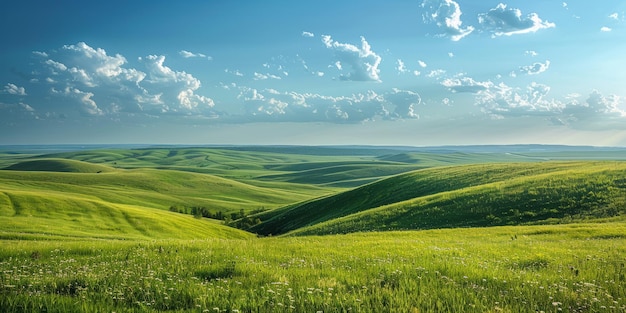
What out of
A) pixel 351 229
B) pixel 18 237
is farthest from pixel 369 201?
pixel 18 237

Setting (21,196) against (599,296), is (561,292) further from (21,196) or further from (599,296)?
(21,196)

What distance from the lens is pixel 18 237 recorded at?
40.8m

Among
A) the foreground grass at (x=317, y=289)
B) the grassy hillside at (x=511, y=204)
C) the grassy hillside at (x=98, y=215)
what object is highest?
the foreground grass at (x=317, y=289)

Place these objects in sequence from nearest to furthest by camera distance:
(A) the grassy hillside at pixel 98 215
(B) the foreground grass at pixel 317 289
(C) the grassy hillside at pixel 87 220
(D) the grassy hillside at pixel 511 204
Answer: (B) the foreground grass at pixel 317 289, (D) the grassy hillside at pixel 511 204, (A) the grassy hillside at pixel 98 215, (C) the grassy hillside at pixel 87 220

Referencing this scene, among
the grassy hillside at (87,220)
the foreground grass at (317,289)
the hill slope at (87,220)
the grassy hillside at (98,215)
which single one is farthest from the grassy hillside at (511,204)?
the foreground grass at (317,289)

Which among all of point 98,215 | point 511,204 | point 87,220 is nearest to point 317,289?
point 511,204

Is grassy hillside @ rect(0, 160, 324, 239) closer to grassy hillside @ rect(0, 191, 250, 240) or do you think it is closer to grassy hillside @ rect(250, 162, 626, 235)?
grassy hillside @ rect(0, 191, 250, 240)

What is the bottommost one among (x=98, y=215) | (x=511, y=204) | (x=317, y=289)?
(x=98, y=215)

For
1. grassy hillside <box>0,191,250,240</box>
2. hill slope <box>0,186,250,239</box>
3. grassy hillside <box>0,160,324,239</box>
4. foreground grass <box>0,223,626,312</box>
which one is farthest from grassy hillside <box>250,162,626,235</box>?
foreground grass <box>0,223,626,312</box>

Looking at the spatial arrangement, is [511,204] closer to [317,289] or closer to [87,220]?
[317,289]

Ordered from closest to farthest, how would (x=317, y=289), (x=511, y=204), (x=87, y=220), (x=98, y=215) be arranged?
1. (x=317, y=289)
2. (x=511, y=204)
3. (x=87, y=220)
4. (x=98, y=215)

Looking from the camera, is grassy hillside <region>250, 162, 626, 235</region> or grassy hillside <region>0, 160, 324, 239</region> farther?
grassy hillside <region>0, 160, 324, 239</region>

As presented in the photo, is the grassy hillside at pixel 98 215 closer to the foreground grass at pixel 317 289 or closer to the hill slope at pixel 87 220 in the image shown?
the hill slope at pixel 87 220

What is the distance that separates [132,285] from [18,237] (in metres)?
43.1
